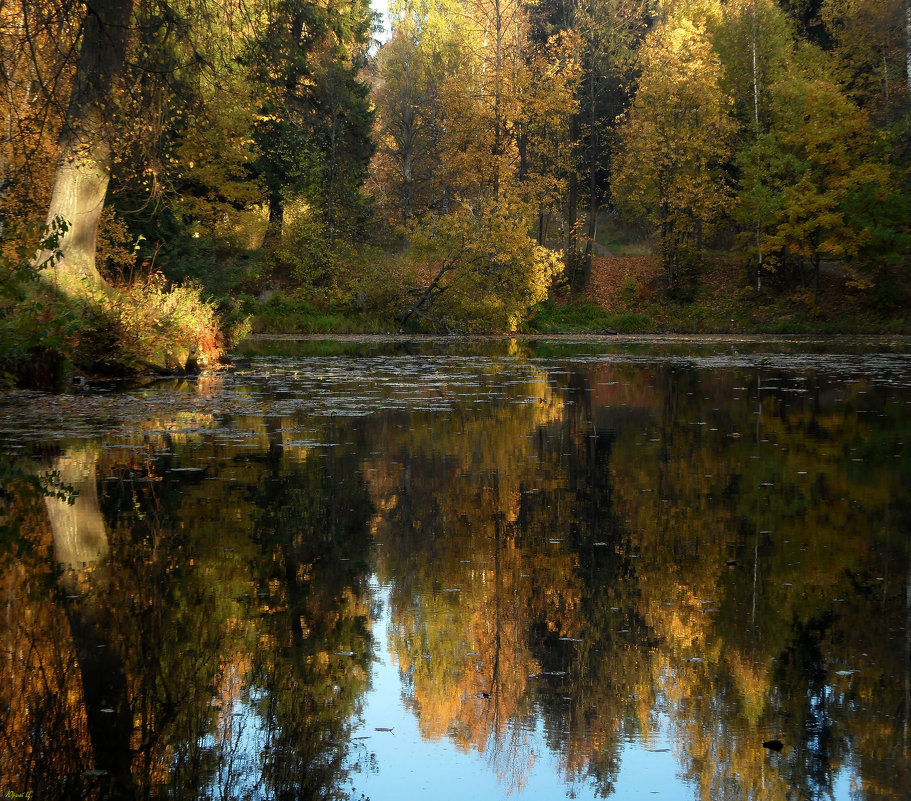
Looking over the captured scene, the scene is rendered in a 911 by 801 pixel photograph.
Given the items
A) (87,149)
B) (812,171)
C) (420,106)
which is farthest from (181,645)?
(420,106)

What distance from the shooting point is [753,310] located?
153ft

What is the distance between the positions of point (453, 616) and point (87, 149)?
17.9 metres

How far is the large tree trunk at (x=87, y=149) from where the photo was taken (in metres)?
18.8

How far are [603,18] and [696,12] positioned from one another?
5.82 meters

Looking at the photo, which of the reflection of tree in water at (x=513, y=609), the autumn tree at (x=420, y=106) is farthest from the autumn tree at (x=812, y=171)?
the reflection of tree in water at (x=513, y=609)

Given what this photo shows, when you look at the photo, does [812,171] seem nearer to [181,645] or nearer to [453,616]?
[453,616]

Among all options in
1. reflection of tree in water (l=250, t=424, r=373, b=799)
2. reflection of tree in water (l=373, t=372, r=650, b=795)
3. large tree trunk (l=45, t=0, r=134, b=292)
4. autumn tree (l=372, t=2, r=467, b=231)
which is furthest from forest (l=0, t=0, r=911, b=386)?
reflection of tree in water (l=250, t=424, r=373, b=799)

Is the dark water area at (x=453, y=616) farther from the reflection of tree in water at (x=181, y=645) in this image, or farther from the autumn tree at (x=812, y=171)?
the autumn tree at (x=812, y=171)

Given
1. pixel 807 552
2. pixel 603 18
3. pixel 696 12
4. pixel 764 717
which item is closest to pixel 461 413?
pixel 807 552

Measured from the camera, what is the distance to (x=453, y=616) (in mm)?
5918

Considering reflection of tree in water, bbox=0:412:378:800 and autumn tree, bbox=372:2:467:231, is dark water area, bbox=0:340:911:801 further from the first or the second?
autumn tree, bbox=372:2:467:231

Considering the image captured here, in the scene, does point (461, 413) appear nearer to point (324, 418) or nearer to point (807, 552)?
point (324, 418)

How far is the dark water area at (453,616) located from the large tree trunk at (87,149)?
27.6 feet

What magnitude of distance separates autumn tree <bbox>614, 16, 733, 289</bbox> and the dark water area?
118 feet
